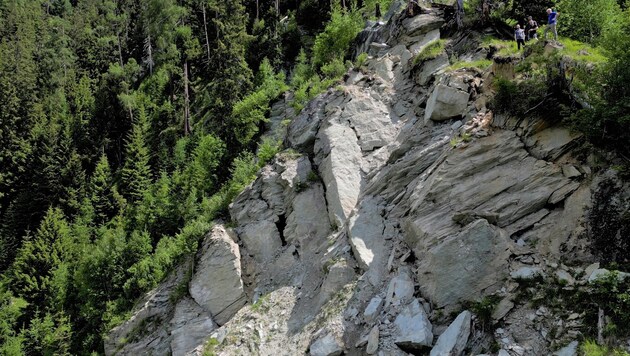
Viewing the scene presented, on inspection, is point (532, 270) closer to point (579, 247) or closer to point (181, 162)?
point (579, 247)

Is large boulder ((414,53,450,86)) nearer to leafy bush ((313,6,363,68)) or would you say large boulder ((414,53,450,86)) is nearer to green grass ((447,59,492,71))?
green grass ((447,59,492,71))

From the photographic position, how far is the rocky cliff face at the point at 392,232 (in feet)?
36.3

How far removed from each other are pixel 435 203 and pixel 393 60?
37.4 ft

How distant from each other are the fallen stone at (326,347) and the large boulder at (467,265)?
2806 millimetres

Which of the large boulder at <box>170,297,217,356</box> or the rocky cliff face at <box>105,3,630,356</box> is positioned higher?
the rocky cliff face at <box>105,3,630,356</box>

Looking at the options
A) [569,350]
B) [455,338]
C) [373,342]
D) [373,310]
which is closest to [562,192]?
[569,350]

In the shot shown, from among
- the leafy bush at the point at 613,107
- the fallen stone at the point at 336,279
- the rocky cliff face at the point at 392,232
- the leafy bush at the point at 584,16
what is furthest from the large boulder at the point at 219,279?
the leafy bush at the point at 584,16

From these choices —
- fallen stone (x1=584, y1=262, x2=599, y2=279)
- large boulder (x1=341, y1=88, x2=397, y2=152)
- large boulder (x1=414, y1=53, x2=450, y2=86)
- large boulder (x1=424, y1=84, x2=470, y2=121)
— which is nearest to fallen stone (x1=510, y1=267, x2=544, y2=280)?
fallen stone (x1=584, y1=262, x2=599, y2=279)

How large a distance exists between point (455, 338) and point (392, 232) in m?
4.67

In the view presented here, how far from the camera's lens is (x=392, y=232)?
14594mm

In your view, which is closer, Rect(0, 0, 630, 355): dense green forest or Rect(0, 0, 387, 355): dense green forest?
Rect(0, 0, 630, 355): dense green forest

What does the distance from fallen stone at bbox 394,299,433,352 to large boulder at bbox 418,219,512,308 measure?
52 cm

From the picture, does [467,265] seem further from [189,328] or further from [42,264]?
[42,264]

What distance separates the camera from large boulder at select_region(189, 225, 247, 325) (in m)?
18.1
